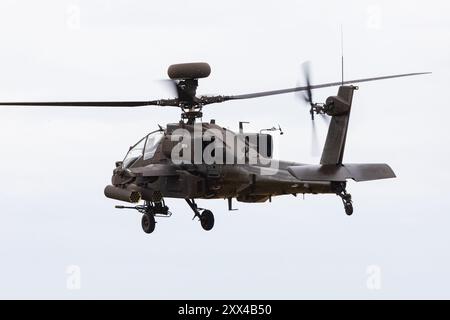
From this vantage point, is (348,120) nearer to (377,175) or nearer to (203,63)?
(377,175)

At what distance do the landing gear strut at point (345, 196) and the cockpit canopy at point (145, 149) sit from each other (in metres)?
6.85

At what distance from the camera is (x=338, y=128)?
33.2 meters

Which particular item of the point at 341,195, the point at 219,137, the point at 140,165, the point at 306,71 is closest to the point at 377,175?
the point at 341,195

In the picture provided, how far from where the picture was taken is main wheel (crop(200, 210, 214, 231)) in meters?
38.1

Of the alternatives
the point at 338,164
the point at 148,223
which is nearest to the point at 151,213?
the point at 148,223

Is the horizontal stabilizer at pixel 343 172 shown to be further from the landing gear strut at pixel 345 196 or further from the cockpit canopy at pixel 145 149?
the cockpit canopy at pixel 145 149

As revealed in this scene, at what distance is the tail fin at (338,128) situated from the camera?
33094mm

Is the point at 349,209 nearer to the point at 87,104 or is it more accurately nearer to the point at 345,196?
the point at 345,196

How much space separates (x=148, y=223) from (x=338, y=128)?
766 cm

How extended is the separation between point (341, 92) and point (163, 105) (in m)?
6.45

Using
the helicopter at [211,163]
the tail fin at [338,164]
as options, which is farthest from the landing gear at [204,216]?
the tail fin at [338,164]

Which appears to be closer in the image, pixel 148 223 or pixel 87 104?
pixel 87 104

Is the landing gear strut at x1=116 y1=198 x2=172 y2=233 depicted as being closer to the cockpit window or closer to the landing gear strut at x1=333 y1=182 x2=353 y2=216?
the cockpit window

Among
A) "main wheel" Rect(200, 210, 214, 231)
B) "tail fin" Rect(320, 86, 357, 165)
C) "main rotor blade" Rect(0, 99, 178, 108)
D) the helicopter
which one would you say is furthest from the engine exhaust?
"tail fin" Rect(320, 86, 357, 165)
